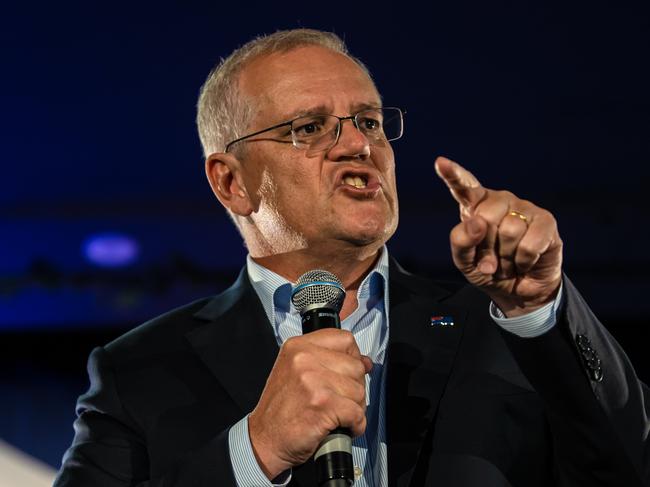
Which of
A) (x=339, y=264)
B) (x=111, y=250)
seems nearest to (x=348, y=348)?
(x=339, y=264)

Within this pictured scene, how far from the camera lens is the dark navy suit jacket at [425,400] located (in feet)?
4.55

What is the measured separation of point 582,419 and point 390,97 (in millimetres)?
2487

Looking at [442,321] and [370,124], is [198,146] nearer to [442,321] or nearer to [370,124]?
[370,124]

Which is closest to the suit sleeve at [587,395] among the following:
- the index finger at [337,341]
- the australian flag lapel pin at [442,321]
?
the index finger at [337,341]

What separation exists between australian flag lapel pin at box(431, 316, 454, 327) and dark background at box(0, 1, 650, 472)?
1.69 m

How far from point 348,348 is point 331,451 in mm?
146

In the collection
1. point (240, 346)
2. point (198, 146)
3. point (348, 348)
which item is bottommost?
point (198, 146)

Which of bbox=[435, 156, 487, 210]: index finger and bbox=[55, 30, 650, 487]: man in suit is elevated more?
bbox=[435, 156, 487, 210]: index finger

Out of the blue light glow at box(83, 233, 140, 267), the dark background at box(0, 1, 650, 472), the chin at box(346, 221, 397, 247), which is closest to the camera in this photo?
the chin at box(346, 221, 397, 247)

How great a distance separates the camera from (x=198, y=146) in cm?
411

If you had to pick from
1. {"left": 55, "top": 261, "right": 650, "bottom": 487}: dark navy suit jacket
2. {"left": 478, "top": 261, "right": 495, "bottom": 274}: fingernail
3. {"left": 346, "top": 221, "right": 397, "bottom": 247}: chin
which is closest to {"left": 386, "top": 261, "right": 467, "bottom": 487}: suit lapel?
{"left": 55, "top": 261, "right": 650, "bottom": 487}: dark navy suit jacket

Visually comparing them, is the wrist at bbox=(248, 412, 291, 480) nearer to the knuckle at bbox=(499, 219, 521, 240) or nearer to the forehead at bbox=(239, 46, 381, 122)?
the knuckle at bbox=(499, 219, 521, 240)

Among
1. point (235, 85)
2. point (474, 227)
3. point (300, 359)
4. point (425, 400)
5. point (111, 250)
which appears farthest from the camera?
point (111, 250)

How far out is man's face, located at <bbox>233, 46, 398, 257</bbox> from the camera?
178cm
